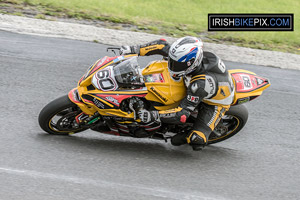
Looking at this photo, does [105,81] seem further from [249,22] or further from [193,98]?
[249,22]

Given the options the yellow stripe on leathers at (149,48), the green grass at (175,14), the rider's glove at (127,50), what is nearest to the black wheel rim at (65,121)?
the rider's glove at (127,50)

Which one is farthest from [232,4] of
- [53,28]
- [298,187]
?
[298,187]

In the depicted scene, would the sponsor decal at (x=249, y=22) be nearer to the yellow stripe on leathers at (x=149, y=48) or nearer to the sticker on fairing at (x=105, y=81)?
the yellow stripe on leathers at (x=149, y=48)

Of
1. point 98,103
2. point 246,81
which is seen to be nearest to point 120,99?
point 98,103

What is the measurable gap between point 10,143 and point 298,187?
11.9 feet

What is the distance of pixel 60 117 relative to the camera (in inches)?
223

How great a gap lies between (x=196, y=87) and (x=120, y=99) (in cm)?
93

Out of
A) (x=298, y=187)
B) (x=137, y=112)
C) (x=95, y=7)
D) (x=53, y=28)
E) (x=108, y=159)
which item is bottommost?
(x=298, y=187)

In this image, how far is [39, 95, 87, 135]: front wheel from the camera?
17.9ft

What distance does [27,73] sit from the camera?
791 centimetres

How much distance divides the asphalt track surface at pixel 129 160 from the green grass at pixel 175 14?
13.4ft

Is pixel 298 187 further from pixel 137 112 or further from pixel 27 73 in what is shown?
pixel 27 73

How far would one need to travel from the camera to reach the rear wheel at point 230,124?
596 cm

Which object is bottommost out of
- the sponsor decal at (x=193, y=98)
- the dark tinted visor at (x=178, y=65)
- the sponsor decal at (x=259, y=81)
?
the sponsor decal at (x=193, y=98)
